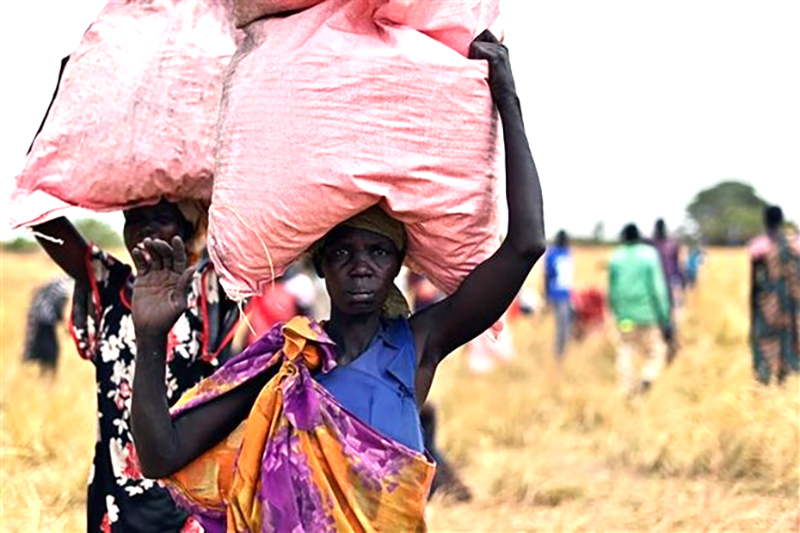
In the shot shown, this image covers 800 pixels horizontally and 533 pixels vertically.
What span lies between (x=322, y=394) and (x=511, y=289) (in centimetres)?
42

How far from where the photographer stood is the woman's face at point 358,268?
92.1 inches

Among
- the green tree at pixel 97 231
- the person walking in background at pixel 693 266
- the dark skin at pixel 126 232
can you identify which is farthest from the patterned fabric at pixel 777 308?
the person walking in background at pixel 693 266

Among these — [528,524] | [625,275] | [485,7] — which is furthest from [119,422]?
[625,275]

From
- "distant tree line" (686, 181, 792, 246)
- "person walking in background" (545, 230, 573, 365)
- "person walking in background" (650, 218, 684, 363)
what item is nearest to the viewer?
"person walking in background" (545, 230, 573, 365)

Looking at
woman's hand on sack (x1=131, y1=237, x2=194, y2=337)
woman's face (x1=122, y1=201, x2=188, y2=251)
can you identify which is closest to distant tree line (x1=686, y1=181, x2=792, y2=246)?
woman's face (x1=122, y1=201, x2=188, y2=251)

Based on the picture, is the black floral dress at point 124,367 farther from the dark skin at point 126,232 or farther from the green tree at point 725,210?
the green tree at point 725,210

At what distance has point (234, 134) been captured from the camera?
2.37 m

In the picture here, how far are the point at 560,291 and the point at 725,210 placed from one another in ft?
178

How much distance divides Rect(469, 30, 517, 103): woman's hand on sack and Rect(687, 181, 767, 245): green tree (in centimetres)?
5595

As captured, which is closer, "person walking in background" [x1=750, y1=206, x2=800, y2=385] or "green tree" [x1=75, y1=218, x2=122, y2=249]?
"green tree" [x1=75, y1=218, x2=122, y2=249]

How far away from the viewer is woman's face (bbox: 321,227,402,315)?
7.68ft

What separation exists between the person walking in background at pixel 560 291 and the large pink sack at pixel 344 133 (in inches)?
377

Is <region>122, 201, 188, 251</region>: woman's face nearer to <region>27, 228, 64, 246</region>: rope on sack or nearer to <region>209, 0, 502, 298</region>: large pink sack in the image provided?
<region>27, 228, 64, 246</region>: rope on sack

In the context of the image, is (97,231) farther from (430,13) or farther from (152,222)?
(430,13)
